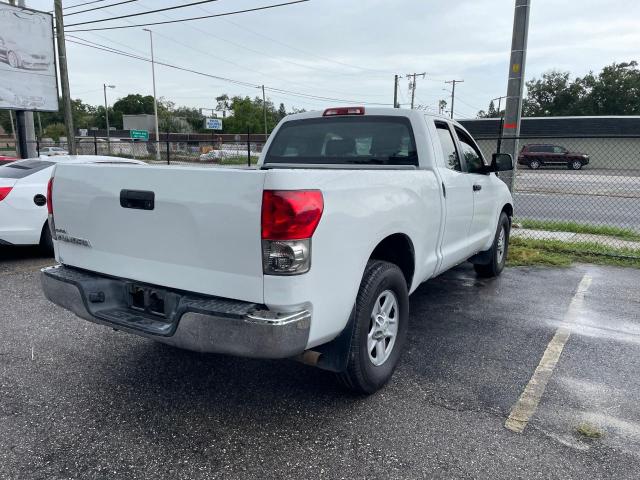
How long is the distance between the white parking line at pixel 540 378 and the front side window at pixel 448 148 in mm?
1711

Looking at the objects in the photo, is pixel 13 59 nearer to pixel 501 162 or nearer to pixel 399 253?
pixel 501 162

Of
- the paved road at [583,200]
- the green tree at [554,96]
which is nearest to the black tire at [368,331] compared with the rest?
the paved road at [583,200]

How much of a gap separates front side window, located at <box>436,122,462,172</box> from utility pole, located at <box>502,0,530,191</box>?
14.1 ft

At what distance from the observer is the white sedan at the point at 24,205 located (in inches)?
251

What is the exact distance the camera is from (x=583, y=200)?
17094mm

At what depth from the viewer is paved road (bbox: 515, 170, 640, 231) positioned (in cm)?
1260

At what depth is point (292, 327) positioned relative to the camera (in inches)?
96.6

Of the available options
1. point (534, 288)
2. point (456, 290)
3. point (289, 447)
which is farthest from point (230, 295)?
point (534, 288)

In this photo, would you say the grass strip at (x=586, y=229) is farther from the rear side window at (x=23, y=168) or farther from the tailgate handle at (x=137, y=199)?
→ the tailgate handle at (x=137, y=199)

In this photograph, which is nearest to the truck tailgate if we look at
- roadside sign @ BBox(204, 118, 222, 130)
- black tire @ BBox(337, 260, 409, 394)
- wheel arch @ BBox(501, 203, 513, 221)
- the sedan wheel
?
black tire @ BBox(337, 260, 409, 394)

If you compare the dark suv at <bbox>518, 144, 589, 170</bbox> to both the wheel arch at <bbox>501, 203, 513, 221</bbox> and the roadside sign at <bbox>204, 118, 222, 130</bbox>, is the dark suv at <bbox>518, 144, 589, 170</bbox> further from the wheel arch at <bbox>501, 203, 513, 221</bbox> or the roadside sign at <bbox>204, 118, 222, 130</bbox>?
the roadside sign at <bbox>204, 118, 222, 130</bbox>

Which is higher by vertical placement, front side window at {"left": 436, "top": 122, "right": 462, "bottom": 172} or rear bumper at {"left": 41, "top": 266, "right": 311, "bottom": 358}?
front side window at {"left": 436, "top": 122, "right": 462, "bottom": 172}

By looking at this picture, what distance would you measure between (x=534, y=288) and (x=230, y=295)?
4.52 m

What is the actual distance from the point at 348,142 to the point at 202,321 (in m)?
2.38
